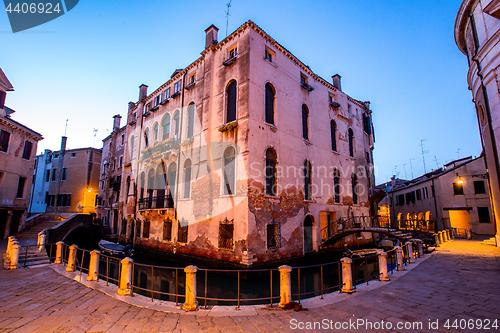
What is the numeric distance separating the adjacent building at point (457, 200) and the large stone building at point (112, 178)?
27.7 m

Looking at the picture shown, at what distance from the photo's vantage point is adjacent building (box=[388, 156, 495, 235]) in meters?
21.9

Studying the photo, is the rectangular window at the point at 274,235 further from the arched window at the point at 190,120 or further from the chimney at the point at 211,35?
the chimney at the point at 211,35

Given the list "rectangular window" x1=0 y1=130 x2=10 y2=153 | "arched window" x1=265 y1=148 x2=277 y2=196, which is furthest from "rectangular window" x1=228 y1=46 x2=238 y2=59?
"rectangular window" x1=0 y1=130 x2=10 y2=153

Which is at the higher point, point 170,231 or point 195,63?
point 195,63

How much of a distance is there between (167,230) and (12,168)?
43.3 feet

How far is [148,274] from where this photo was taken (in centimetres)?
1423

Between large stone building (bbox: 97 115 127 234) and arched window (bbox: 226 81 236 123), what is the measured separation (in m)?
17.2

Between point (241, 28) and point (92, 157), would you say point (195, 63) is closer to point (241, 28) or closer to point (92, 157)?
point (241, 28)

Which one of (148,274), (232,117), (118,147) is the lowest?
(148,274)

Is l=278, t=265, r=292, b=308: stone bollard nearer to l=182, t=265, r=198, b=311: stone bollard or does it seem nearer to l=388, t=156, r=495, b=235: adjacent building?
l=182, t=265, r=198, b=311: stone bollard

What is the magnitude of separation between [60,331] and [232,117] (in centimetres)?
1160

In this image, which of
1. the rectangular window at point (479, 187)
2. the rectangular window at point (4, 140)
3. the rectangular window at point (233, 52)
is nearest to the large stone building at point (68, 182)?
the rectangular window at point (4, 140)

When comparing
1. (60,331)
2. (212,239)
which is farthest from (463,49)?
(60,331)

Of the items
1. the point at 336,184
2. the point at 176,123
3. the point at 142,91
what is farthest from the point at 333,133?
the point at 142,91
